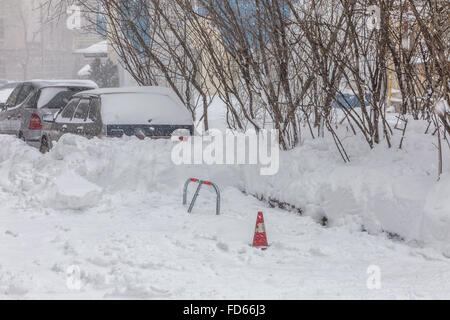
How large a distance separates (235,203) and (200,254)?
242 centimetres

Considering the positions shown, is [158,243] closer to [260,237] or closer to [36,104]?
[260,237]

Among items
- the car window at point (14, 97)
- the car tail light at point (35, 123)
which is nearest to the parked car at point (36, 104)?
the car tail light at point (35, 123)

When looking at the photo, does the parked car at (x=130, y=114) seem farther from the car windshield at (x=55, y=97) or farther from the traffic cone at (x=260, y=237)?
the traffic cone at (x=260, y=237)

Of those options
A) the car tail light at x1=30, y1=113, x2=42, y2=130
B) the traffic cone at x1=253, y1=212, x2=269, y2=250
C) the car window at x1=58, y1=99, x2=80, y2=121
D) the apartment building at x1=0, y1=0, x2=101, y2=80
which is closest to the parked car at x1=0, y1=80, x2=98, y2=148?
the car tail light at x1=30, y1=113, x2=42, y2=130

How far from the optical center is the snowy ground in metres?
5.59

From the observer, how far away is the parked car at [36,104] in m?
14.2

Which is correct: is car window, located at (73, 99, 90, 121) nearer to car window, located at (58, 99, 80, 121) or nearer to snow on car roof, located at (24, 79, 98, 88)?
car window, located at (58, 99, 80, 121)

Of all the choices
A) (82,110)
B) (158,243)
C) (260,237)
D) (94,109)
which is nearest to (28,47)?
(82,110)

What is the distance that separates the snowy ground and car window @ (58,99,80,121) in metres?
1.53

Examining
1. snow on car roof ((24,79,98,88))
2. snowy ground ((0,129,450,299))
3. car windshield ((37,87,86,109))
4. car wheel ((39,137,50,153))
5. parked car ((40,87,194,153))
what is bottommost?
snowy ground ((0,129,450,299))

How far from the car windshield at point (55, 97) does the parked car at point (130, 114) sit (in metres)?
2.63

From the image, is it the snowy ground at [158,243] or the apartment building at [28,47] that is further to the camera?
the apartment building at [28,47]

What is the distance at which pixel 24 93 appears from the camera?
1565cm

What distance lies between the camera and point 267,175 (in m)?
9.31
